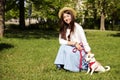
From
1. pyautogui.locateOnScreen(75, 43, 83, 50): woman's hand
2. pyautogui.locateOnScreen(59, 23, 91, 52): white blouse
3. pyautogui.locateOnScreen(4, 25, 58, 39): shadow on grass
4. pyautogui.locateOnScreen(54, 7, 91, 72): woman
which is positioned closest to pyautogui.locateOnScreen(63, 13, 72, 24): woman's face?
pyautogui.locateOnScreen(54, 7, 91, 72): woman

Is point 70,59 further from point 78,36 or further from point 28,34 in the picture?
point 28,34

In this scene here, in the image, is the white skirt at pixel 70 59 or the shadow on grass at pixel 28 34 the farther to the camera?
the shadow on grass at pixel 28 34

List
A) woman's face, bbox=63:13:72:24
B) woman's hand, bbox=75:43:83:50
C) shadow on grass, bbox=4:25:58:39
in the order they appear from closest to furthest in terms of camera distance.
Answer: woman's hand, bbox=75:43:83:50 → woman's face, bbox=63:13:72:24 → shadow on grass, bbox=4:25:58:39

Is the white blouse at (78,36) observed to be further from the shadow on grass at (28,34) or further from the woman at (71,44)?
the shadow on grass at (28,34)

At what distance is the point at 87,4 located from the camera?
65938mm

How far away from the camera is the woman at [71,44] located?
396 inches

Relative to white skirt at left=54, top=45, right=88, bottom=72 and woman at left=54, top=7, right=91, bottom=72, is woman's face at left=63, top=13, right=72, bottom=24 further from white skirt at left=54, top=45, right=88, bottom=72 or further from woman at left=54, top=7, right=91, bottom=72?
white skirt at left=54, top=45, right=88, bottom=72

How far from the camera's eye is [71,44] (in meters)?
10.2

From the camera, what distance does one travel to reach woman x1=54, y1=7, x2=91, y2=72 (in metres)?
10.1

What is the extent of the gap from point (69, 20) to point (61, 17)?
0.24 meters

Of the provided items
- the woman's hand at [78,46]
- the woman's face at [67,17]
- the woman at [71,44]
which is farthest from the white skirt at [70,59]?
the woman's face at [67,17]

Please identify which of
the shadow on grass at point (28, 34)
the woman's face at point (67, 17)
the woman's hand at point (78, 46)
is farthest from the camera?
the shadow on grass at point (28, 34)

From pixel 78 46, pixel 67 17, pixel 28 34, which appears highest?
pixel 67 17

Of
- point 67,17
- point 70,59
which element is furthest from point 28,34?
point 70,59
